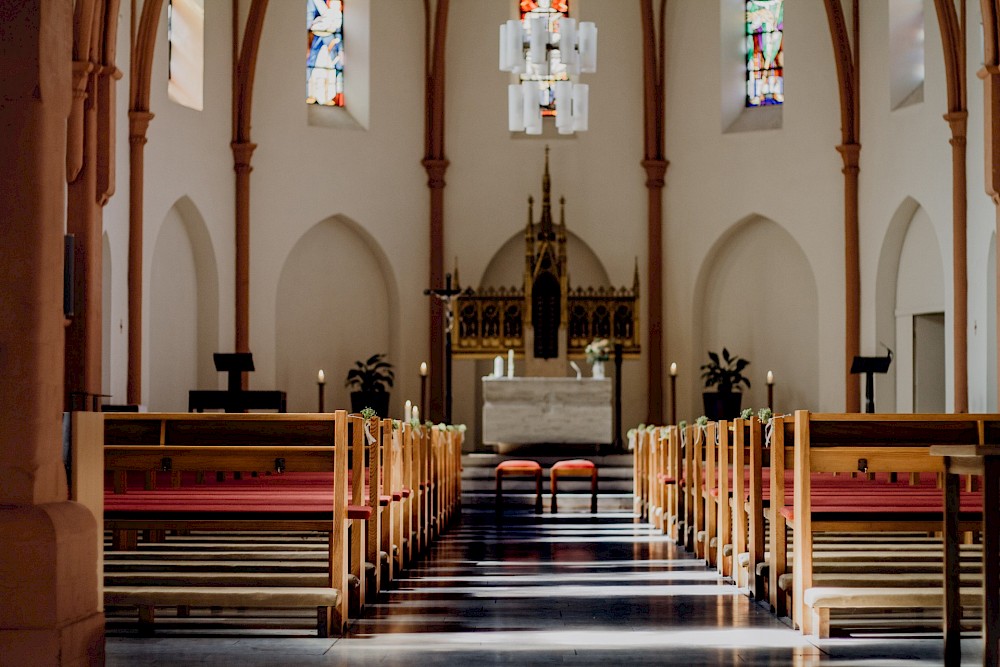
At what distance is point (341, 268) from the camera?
18.3m

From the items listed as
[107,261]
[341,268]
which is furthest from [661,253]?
[107,261]

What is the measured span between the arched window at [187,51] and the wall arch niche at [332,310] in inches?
104

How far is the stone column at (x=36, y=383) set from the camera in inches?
144

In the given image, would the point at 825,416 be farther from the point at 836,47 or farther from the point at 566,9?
the point at 566,9

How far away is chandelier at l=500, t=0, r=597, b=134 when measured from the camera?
13.0m

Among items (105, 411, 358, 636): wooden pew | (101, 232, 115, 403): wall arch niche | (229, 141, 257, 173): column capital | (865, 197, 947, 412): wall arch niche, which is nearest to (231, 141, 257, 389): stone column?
(229, 141, 257, 173): column capital

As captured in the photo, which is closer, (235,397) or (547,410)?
(235,397)

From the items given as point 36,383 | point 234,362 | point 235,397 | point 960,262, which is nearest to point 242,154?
point 234,362

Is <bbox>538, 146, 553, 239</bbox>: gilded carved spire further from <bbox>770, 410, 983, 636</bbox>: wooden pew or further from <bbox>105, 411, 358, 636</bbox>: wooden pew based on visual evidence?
<bbox>105, 411, 358, 636</bbox>: wooden pew

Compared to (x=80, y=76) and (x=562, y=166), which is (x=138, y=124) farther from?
(x=562, y=166)

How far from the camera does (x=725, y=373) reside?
16.9 meters

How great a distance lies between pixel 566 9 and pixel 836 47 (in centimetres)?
402

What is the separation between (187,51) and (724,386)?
8.09m

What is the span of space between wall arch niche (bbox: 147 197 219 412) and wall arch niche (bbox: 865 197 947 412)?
859 cm
